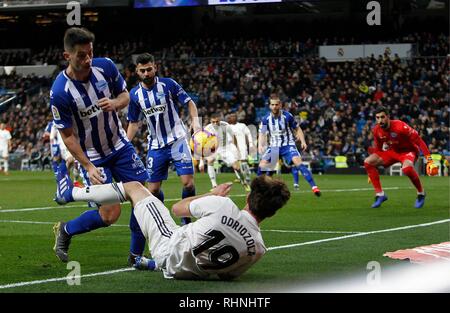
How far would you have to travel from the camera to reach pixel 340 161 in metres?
34.2

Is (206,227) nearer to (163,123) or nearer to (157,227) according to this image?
(157,227)

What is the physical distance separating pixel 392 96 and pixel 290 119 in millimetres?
18655

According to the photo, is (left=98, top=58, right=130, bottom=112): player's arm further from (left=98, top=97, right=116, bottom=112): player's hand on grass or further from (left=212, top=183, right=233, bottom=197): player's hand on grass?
(left=212, top=183, right=233, bottom=197): player's hand on grass

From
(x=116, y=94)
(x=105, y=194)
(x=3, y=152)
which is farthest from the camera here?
(x=3, y=152)

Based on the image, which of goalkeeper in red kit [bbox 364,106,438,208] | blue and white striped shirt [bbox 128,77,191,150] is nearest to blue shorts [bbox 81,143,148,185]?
blue and white striped shirt [bbox 128,77,191,150]

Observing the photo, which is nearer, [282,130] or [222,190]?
[222,190]

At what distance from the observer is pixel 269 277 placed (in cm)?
706

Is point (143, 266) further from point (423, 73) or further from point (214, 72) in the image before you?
point (214, 72)

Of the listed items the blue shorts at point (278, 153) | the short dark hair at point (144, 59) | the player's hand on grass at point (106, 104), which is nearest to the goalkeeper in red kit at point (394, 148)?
the blue shorts at point (278, 153)

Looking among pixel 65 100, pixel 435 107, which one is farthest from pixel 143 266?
pixel 435 107

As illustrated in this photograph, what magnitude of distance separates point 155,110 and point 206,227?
454cm

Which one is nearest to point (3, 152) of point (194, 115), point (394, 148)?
point (394, 148)

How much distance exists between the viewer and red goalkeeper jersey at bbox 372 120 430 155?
Result: 15.4m
